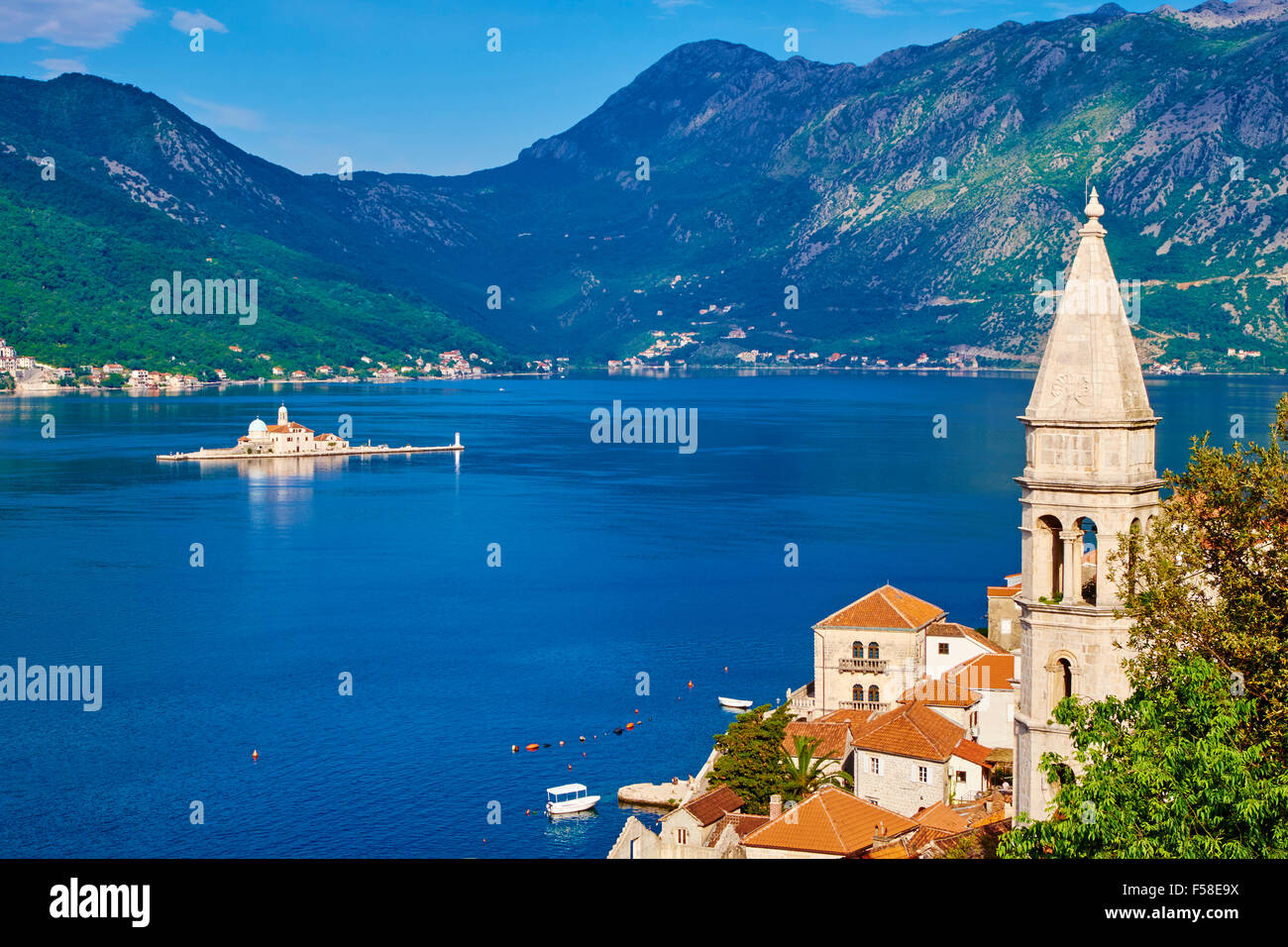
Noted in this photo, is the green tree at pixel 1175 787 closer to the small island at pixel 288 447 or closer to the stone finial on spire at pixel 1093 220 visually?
the stone finial on spire at pixel 1093 220

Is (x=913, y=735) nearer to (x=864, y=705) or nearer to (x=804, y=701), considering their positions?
(x=864, y=705)

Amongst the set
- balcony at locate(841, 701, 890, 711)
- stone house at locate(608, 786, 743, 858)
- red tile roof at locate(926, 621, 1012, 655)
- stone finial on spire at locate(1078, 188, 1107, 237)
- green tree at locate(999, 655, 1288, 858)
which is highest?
stone finial on spire at locate(1078, 188, 1107, 237)

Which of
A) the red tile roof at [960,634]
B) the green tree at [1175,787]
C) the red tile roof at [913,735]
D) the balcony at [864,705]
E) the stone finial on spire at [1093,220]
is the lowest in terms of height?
the balcony at [864,705]

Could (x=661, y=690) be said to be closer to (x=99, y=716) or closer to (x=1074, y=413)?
(x=99, y=716)

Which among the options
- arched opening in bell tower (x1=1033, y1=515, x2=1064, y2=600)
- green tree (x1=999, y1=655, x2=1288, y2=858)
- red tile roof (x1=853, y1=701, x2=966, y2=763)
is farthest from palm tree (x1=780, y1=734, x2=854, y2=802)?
green tree (x1=999, y1=655, x2=1288, y2=858)

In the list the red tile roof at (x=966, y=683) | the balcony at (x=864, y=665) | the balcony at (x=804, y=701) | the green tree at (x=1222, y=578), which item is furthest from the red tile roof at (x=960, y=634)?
the green tree at (x=1222, y=578)

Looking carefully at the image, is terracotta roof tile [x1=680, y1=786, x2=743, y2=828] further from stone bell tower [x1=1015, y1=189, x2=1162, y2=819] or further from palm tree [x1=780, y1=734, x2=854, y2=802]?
stone bell tower [x1=1015, y1=189, x2=1162, y2=819]
